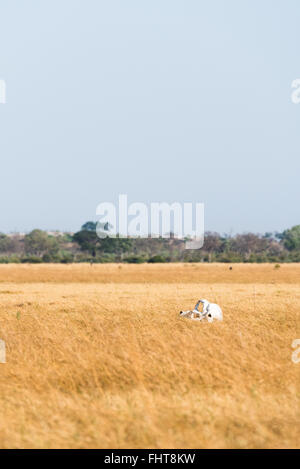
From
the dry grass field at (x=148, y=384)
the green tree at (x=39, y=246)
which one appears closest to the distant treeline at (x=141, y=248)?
the green tree at (x=39, y=246)

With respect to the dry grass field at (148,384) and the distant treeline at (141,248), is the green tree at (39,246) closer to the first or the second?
the distant treeline at (141,248)

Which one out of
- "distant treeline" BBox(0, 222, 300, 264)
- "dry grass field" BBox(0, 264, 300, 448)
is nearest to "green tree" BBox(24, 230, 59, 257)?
"distant treeline" BBox(0, 222, 300, 264)

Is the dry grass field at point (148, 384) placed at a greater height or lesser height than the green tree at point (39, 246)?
lesser

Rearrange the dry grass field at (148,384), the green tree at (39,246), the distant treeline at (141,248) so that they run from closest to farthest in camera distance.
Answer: the dry grass field at (148,384) → the distant treeline at (141,248) → the green tree at (39,246)

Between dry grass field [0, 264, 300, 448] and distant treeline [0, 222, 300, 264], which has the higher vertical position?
distant treeline [0, 222, 300, 264]

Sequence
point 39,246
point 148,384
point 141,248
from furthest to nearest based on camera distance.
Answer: point 141,248
point 39,246
point 148,384

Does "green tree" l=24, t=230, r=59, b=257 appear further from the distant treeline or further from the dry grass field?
the dry grass field

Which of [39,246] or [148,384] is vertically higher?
[39,246]

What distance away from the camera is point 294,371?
9.56 metres

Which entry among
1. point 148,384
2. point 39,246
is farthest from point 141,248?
point 148,384

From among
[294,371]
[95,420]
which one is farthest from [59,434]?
[294,371]

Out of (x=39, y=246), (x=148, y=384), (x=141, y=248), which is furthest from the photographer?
(x=141, y=248)

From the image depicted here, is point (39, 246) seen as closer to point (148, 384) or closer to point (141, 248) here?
point (141, 248)
